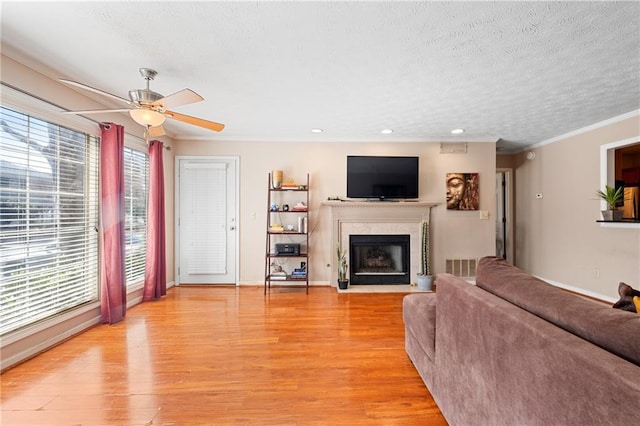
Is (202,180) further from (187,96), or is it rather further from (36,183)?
(187,96)

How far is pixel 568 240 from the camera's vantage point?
432 cm

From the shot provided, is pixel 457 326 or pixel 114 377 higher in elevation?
pixel 457 326

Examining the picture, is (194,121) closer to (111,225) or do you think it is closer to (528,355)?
(111,225)

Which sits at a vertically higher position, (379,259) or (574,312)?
(574,312)

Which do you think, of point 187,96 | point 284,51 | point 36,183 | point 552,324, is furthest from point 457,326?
point 36,183

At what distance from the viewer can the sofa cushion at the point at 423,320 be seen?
5.87 feet

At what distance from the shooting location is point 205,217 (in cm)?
460

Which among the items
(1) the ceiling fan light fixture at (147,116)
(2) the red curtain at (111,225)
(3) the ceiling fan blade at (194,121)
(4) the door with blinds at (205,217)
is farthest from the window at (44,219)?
(4) the door with blinds at (205,217)

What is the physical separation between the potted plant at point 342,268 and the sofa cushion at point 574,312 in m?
2.98

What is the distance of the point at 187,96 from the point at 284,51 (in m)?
0.80

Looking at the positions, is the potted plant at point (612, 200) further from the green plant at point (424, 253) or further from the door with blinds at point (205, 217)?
the door with blinds at point (205, 217)

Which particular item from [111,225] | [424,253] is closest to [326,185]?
[424,253]

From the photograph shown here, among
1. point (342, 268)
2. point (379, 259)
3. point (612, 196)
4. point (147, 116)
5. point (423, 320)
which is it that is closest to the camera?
point (423, 320)

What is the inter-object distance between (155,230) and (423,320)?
3571 mm
